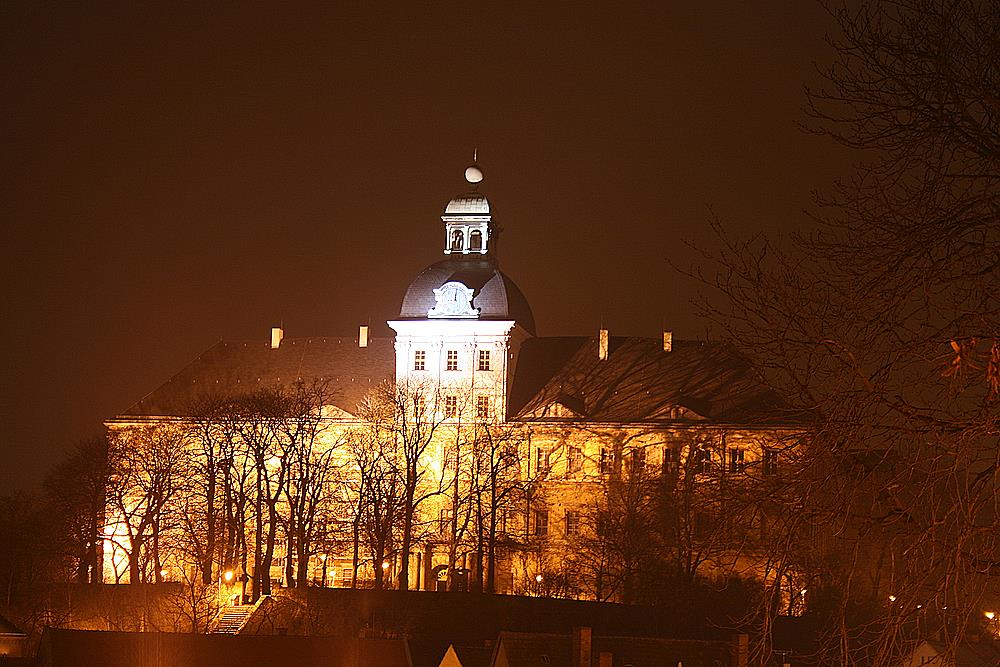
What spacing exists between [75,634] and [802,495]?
34.3 metres

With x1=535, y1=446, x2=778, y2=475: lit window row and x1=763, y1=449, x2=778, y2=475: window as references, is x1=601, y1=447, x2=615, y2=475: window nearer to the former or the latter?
x1=535, y1=446, x2=778, y2=475: lit window row

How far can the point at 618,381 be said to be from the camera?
71.4 meters

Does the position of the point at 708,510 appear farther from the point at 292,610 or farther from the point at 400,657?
the point at 400,657

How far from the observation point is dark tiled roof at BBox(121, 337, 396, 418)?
73188 millimetres

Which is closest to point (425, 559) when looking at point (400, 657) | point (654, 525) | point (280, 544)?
point (280, 544)

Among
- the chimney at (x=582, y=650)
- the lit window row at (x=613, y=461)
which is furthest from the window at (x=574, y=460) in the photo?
the chimney at (x=582, y=650)

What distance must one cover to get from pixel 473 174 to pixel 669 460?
62.1 ft

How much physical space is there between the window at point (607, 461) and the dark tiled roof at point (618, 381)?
1702 mm

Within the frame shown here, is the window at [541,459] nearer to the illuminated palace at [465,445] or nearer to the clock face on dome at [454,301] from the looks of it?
the illuminated palace at [465,445]

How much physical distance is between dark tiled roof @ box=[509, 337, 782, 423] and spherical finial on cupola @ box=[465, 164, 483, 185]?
836cm

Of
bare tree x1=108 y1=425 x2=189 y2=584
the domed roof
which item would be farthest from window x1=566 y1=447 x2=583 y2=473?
bare tree x1=108 y1=425 x2=189 y2=584

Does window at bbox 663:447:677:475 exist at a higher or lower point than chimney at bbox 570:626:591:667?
higher

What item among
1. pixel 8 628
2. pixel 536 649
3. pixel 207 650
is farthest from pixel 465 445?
pixel 207 650

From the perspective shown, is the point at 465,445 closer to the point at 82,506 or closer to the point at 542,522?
the point at 542,522
